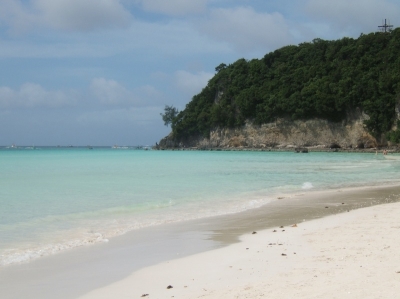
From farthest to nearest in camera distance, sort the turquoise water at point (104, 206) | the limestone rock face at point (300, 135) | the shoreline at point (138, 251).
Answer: the limestone rock face at point (300, 135) < the turquoise water at point (104, 206) < the shoreline at point (138, 251)

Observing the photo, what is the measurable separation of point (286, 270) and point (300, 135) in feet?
256

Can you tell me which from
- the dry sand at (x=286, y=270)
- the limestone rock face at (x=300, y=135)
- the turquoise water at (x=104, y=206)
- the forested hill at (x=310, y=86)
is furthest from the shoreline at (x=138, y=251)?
the limestone rock face at (x=300, y=135)

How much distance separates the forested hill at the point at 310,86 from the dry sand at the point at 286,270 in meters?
68.7

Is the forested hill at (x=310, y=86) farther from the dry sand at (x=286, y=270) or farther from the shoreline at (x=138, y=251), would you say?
the dry sand at (x=286, y=270)

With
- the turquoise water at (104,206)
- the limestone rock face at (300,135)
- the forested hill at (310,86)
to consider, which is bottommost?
the turquoise water at (104,206)

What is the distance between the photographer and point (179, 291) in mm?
4801

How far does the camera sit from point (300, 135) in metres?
81.2

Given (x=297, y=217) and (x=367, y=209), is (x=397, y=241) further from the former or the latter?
(x=367, y=209)

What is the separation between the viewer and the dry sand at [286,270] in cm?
450

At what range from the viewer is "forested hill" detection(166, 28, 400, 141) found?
238 feet

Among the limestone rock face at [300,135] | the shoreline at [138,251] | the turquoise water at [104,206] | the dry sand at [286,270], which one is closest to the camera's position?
the dry sand at [286,270]

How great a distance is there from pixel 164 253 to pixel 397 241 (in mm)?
3626

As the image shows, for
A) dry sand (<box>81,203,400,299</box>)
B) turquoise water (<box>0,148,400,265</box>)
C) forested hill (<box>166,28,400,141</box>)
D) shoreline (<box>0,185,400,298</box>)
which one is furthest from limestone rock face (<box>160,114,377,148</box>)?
dry sand (<box>81,203,400,299</box>)

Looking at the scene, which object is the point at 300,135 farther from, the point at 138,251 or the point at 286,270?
the point at 286,270
